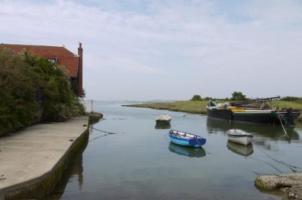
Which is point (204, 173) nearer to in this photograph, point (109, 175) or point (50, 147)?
point (109, 175)

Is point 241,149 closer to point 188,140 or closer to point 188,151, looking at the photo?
point 188,140

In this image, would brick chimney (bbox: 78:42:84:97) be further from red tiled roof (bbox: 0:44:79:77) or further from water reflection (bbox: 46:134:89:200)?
water reflection (bbox: 46:134:89:200)

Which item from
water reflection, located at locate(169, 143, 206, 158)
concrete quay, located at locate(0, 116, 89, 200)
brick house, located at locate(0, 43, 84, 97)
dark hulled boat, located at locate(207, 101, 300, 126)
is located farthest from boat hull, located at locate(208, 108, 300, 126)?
concrete quay, located at locate(0, 116, 89, 200)

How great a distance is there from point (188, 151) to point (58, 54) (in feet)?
86.5

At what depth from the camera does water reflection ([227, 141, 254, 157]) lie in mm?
21453

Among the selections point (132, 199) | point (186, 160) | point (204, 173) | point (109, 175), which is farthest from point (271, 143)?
point (132, 199)

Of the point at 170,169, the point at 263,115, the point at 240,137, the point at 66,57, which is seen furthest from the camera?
the point at 66,57

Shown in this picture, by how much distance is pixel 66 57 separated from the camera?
42938 millimetres

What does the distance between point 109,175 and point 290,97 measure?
6513cm

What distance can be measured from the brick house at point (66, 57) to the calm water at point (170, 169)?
16340 millimetres

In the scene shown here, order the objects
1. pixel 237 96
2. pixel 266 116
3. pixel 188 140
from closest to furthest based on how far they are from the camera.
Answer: pixel 188 140, pixel 266 116, pixel 237 96

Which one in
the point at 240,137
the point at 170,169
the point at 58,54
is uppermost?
the point at 58,54

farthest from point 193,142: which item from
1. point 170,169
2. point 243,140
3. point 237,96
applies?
point 237,96

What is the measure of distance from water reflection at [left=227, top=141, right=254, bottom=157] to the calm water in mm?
48
